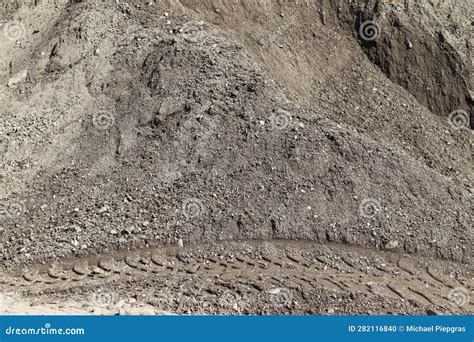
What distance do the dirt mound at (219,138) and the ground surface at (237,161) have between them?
0.11ft

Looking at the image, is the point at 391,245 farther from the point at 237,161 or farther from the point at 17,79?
the point at 17,79

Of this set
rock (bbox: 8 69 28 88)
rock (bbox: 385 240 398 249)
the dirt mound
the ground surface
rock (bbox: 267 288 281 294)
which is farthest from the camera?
rock (bbox: 8 69 28 88)

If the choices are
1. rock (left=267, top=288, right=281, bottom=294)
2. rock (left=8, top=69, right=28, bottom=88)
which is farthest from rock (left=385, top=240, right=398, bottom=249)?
rock (left=8, top=69, right=28, bottom=88)

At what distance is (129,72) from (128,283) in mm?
4754

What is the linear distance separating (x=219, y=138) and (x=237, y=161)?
62 cm

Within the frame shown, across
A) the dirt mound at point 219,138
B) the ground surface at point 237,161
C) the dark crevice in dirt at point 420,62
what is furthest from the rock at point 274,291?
the dark crevice in dirt at point 420,62

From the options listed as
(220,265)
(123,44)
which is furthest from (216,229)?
(123,44)

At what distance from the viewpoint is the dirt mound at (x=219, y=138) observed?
1088 cm

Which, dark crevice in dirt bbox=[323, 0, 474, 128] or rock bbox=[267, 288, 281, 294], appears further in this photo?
dark crevice in dirt bbox=[323, 0, 474, 128]

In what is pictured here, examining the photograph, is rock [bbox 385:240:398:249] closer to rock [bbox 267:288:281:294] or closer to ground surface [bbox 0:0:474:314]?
ground surface [bbox 0:0:474:314]

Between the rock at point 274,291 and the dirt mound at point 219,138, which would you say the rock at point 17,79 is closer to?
the dirt mound at point 219,138

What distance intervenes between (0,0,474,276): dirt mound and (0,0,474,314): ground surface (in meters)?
0.03

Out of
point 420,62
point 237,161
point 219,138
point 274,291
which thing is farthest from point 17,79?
point 420,62

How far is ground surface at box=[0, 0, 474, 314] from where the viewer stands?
33.2ft
